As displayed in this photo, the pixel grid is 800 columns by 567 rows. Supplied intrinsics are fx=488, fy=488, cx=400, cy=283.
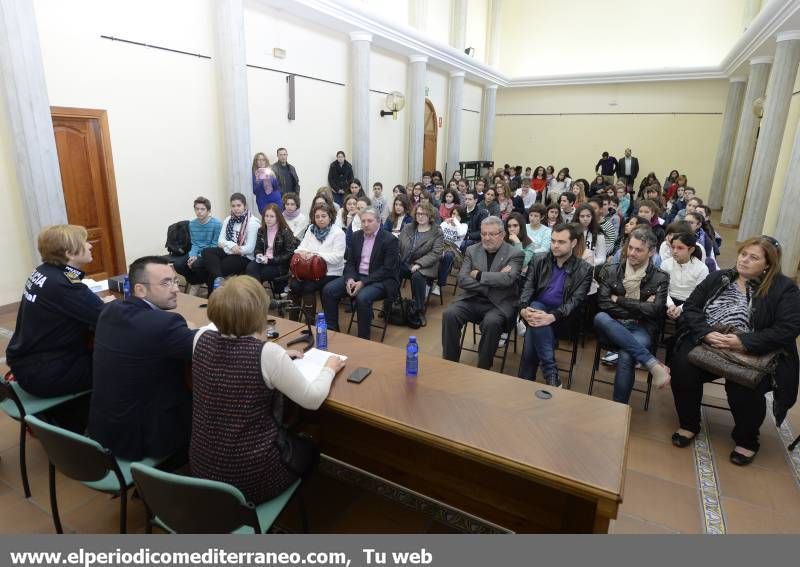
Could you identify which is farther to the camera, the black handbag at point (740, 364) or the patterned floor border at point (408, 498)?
the black handbag at point (740, 364)

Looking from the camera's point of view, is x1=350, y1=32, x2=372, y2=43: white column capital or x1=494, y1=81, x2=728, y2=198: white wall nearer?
x1=350, y1=32, x2=372, y2=43: white column capital

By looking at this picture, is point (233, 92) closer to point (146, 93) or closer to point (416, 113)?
point (146, 93)

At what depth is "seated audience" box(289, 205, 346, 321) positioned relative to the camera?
4.94m

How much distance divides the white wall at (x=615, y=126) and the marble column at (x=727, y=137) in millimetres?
448

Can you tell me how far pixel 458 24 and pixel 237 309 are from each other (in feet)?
41.9

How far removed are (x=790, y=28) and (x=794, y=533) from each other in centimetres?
877

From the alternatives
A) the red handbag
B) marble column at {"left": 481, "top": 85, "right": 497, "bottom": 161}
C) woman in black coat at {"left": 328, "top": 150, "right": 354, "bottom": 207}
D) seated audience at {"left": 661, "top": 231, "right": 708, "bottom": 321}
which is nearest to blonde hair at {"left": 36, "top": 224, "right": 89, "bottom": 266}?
the red handbag

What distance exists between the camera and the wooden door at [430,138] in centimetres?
1255

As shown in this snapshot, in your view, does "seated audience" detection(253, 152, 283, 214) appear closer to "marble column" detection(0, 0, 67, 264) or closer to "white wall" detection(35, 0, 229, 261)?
"white wall" detection(35, 0, 229, 261)

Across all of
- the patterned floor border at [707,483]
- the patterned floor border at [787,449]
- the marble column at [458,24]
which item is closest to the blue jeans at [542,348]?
the patterned floor border at [707,483]

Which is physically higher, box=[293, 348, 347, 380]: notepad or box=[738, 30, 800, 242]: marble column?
box=[738, 30, 800, 242]: marble column

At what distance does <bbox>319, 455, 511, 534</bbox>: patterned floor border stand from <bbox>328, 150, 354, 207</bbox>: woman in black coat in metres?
7.02

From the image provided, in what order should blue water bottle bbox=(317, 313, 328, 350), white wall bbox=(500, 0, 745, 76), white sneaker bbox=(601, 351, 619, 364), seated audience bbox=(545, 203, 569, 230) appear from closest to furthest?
blue water bottle bbox=(317, 313, 328, 350)
white sneaker bbox=(601, 351, 619, 364)
seated audience bbox=(545, 203, 569, 230)
white wall bbox=(500, 0, 745, 76)

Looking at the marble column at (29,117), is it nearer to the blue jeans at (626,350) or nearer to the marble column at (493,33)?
the blue jeans at (626,350)
